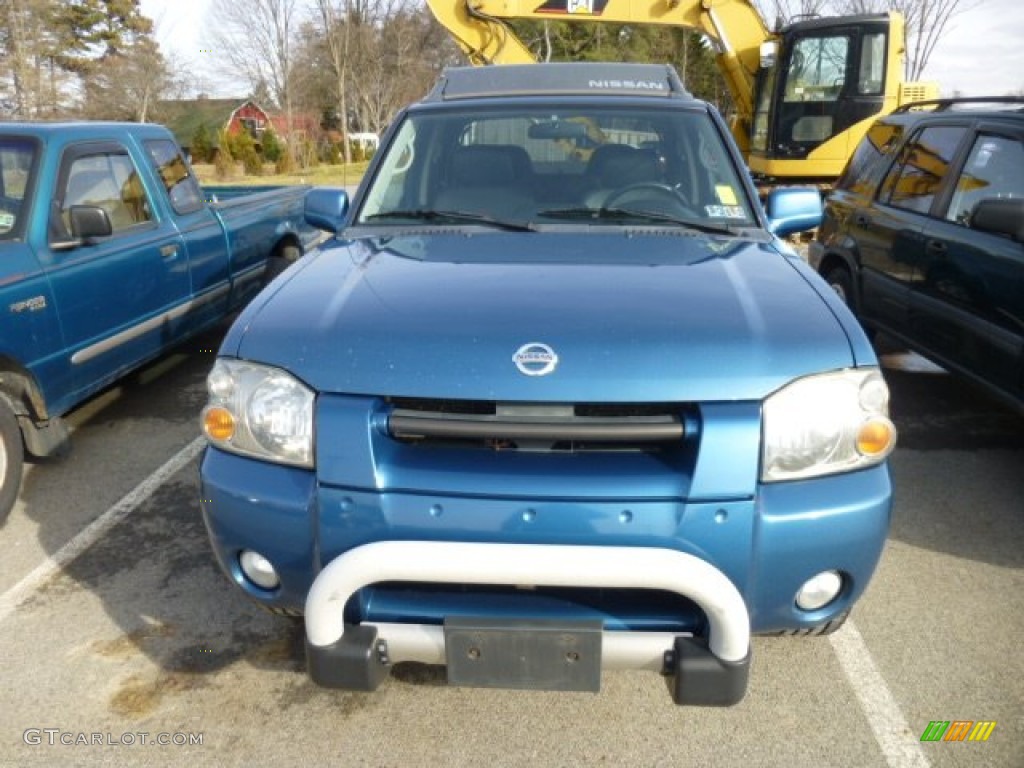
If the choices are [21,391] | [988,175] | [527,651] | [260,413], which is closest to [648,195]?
[260,413]

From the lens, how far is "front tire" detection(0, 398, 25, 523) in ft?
12.9

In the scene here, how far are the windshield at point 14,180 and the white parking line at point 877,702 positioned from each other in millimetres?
4233

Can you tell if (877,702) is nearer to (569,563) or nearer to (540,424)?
(569,563)

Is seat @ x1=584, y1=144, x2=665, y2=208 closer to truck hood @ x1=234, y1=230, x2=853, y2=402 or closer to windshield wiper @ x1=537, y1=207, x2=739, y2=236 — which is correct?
windshield wiper @ x1=537, y1=207, x2=739, y2=236

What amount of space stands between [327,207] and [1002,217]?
313 centimetres

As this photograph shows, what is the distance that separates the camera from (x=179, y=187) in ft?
19.0

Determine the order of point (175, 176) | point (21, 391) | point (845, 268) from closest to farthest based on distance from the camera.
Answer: point (21, 391) → point (175, 176) → point (845, 268)

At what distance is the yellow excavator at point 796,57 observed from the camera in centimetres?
1126

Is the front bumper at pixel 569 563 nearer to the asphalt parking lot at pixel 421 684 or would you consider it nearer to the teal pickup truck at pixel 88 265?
the asphalt parking lot at pixel 421 684

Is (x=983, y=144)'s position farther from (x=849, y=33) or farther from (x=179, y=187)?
(x=849, y=33)

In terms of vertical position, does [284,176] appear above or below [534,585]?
below

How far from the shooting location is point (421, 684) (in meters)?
2.79

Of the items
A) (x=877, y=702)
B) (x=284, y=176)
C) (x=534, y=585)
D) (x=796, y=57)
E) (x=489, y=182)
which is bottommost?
(x=877, y=702)

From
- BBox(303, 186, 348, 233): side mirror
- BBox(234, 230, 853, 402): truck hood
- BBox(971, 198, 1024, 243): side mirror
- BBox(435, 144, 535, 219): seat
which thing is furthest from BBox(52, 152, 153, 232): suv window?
BBox(971, 198, 1024, 243): side mirror
